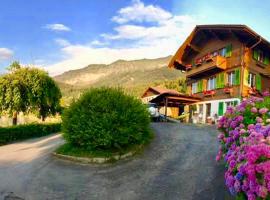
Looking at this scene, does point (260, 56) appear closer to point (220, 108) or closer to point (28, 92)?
point (220, 108)

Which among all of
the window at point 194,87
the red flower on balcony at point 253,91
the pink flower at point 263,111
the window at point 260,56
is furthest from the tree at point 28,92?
the pink flower at point 263,111

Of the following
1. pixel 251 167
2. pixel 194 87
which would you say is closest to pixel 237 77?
pixel 194 87

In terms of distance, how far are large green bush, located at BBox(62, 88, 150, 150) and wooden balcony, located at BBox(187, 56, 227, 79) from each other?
1598 centimetres

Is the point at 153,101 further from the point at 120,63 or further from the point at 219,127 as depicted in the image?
the point at 120,63

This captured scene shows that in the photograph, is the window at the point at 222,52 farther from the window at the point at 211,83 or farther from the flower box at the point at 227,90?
the flower box at the point at 227,90

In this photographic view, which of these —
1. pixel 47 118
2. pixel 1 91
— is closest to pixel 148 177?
pixel 1 91

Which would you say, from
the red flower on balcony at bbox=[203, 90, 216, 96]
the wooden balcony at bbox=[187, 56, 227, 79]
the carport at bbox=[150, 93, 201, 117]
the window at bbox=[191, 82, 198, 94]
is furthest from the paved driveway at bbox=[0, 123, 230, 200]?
the window at bbox=[191, 82, 198, 94]

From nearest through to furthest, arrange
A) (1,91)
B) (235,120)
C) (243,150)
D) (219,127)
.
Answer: (243,150), (235,120), (219,127), (1,91)

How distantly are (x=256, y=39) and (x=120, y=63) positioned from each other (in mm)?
140558

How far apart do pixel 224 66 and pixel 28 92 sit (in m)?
18.4

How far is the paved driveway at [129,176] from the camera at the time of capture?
8.13m

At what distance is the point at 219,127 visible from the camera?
7.54 meters

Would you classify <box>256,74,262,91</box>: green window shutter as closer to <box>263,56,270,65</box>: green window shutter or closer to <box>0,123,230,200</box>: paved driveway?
<box>263,56,270,65</box>: green window shutter

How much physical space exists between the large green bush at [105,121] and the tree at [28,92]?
16.6 m
